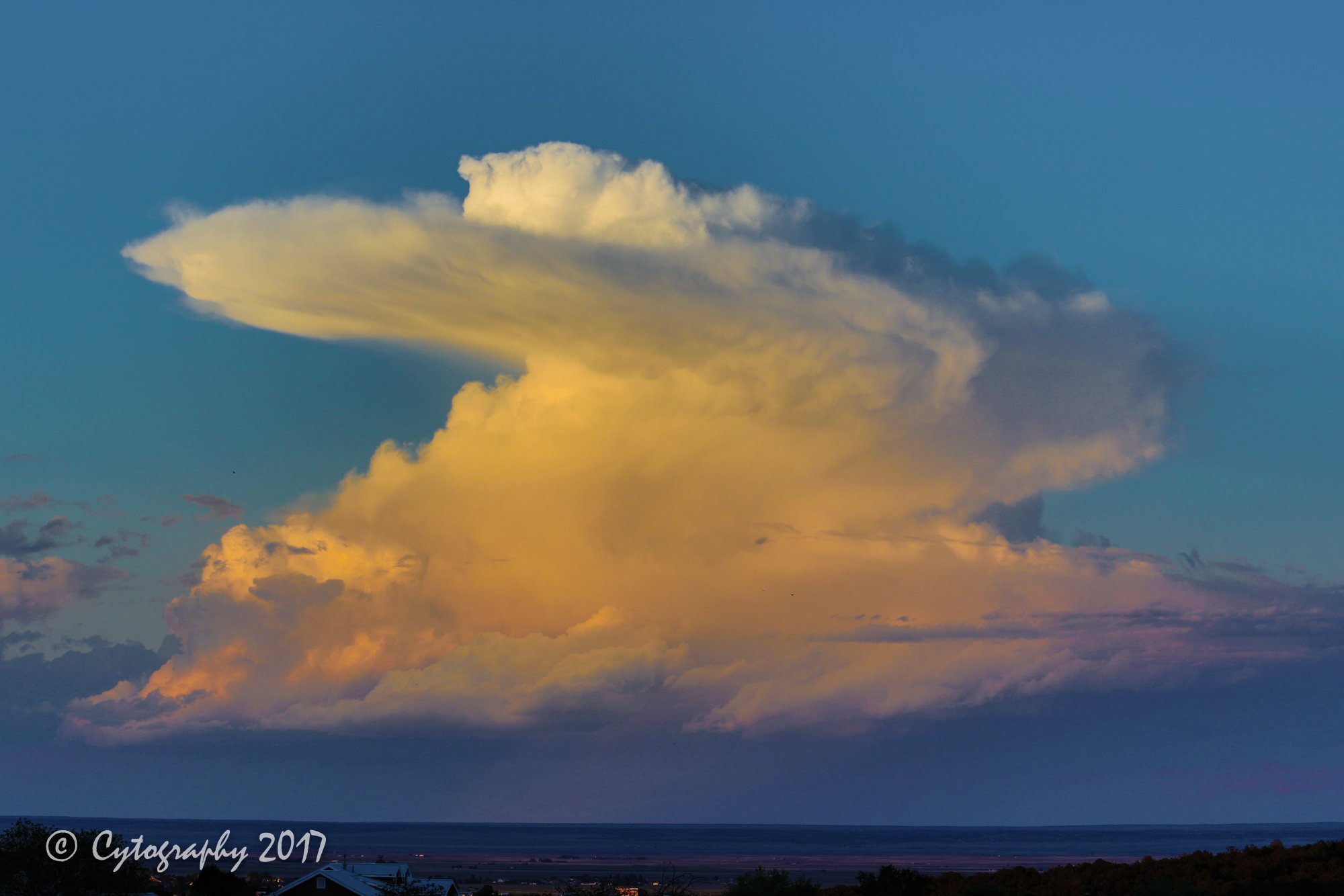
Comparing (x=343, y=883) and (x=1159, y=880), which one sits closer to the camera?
(x=1159, y=880)

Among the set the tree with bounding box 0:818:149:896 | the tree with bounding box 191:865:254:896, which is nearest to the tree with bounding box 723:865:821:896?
the tree with bounding box 0:818:149:896

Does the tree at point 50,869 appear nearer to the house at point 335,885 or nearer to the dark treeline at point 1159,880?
the house at point 335,885

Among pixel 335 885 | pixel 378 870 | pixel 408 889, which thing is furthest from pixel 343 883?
pixel 378 870

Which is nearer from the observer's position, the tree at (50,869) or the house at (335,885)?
the tree at (50,869)

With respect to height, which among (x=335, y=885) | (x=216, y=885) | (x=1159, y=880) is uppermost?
(x=1159, y=880)

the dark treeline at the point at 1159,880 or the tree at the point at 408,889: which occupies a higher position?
the dark treeline at the point at 1159,880

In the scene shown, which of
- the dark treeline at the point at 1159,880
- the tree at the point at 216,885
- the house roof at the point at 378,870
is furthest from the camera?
the tree at the point at 216,885

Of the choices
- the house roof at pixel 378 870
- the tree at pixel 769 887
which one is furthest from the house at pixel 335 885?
the tree at pixel 769 887

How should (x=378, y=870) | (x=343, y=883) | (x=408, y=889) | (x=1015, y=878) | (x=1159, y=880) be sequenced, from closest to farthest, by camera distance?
1. (x=1159, y=880)
2. (x=1015, y=878)
3. (x=408, y=889)
4. (x=343, y=883)
5. (x=378, y=870)

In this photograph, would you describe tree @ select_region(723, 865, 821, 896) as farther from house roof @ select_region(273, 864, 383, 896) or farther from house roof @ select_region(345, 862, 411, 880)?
house roof @ select_region(345, 862, 411, 880)

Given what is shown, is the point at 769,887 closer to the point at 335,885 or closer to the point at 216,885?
the point at 335,885

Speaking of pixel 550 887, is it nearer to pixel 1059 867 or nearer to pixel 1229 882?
pixel 1059 867

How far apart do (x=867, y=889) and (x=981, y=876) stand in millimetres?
5328

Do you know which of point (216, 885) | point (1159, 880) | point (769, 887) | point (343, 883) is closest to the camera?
point (1159, 880)
